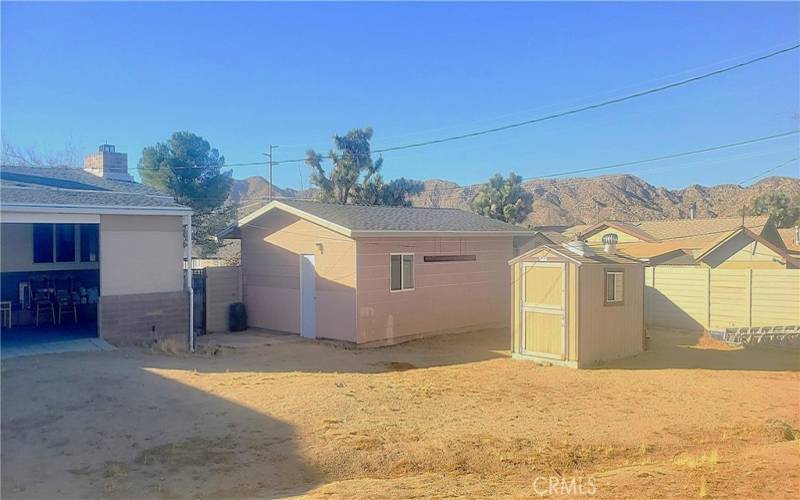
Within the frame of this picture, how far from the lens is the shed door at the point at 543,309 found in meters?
12.5

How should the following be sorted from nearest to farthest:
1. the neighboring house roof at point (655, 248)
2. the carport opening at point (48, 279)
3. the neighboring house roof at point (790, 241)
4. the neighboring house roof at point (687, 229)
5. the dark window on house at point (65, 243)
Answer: the carport opening at point (48, 279), the dark window on house at point (65, 243), the neighboring house roof at point (655, 248), the neighboring house roof at point (790, 241), the neighboring house roof at point (687, 229)

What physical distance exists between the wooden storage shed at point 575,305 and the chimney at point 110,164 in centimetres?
1075

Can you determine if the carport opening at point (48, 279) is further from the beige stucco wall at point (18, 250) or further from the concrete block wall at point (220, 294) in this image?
the concrete block wall at point (220, 294)

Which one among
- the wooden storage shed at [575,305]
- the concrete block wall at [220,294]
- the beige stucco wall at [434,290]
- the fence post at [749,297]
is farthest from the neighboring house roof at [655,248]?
the concrete block wall at [220,294]

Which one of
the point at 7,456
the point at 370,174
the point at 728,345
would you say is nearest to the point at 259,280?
the point at 7,456

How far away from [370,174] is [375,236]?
869 inches

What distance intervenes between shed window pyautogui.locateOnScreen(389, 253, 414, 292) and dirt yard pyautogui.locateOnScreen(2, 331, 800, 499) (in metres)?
3.48

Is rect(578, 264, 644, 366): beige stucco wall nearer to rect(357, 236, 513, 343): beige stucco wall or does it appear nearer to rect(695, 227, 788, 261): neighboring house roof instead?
rect(357, 236, 513, 343): beige stucco wall

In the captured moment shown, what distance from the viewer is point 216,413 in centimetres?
777

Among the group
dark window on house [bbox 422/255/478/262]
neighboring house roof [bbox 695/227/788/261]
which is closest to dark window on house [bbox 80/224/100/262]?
dark window on house [bbox 422/255/478/262]

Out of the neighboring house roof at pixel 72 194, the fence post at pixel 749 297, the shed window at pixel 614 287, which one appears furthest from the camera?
the fence post at pixel 749 297

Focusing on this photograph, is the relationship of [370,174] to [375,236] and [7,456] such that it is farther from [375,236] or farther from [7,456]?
[7,456]

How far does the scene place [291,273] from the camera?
1598 centimetres

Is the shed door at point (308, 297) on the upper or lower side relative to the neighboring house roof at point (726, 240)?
lower
